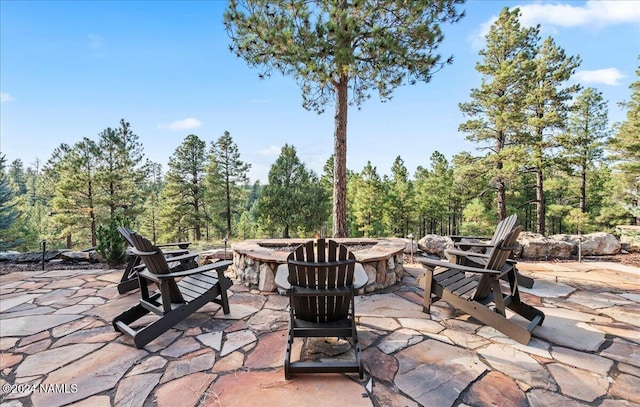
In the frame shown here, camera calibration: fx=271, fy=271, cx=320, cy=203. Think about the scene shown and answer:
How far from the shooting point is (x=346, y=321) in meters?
2.00

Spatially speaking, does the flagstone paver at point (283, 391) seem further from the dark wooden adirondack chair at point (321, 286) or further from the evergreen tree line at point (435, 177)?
the evergreen tree line at point (435, 177)

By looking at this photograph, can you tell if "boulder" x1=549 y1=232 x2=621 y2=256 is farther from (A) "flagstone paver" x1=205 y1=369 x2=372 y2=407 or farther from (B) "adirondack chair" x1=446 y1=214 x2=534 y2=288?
(A) "flagstone paver" x1=205 y1=369 x2=372 y2=407

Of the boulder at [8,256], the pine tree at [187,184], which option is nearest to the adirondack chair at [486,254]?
the boulder at [8,256]

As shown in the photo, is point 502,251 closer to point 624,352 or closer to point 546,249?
point 624,352

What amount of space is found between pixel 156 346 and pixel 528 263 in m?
5.53

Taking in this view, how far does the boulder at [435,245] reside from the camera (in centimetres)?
526

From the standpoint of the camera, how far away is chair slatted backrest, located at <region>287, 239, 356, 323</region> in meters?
1.77

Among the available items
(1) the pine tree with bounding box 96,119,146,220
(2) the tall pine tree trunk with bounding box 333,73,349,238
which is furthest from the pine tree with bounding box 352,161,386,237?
(1) the pine tree with bounding box 96,119,146,220

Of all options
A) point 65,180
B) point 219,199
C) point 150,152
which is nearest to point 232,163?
point 219,199

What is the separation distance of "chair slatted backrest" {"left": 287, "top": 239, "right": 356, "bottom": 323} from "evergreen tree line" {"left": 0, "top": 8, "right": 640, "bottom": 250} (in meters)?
1.86

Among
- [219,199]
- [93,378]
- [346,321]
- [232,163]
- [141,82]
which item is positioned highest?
[141,82]

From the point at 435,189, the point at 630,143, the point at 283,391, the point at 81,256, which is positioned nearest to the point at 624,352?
the point at 283,391

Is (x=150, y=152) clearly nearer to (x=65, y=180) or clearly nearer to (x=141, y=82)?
(x=65, y=180)

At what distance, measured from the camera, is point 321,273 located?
179cm
